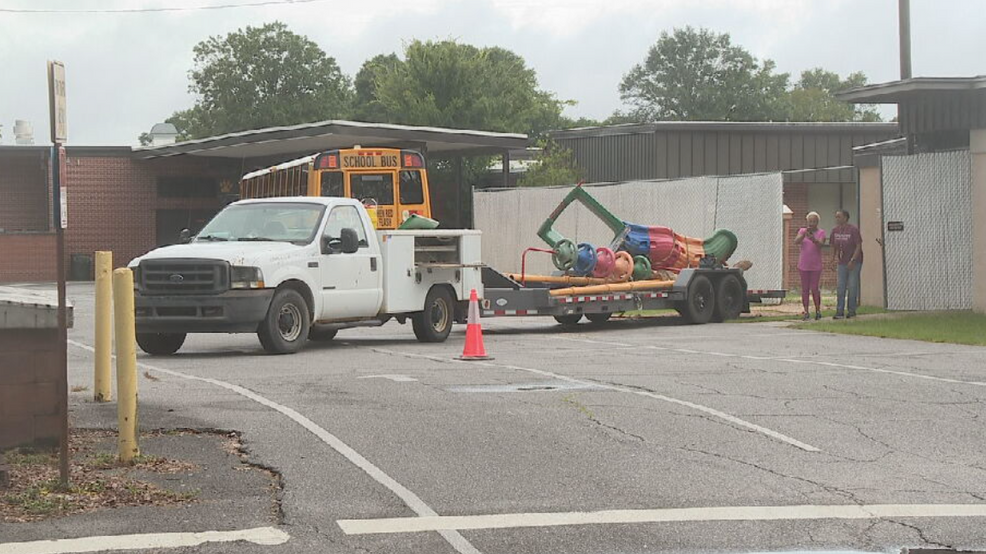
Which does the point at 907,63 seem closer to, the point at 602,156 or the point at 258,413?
the point at 602,156

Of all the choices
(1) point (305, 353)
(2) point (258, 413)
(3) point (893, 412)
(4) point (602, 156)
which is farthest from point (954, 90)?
(4) point (602, 156)

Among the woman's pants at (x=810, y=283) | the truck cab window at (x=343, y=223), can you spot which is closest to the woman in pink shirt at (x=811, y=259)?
the woman's pants at (x=810, y=283)

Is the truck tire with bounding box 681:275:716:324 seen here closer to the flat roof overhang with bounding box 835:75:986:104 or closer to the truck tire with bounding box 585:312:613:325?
the truck tire with bounding box 585:312:613:325

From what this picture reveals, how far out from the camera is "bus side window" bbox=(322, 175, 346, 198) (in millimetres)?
29891

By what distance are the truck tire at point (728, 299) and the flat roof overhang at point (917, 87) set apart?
385cm

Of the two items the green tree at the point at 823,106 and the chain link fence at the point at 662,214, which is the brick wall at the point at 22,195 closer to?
the chain link fence at the point at 662,214

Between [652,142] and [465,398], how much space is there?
3019 centimetres

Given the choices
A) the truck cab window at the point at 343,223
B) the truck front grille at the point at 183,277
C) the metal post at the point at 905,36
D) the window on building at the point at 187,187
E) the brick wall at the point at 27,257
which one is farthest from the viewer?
the window on building at the point at 187,187

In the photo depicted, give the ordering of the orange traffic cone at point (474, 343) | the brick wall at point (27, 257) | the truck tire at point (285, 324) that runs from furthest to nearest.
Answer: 1. the brick wall at point (27, 257)
2. the truck tire at point (285, 324)
3. the orange traffic cone at point (474, 343)

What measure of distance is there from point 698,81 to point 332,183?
8889 centimetres

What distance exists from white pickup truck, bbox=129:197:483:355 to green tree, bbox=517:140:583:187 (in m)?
25.6

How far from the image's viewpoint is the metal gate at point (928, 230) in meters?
24.3

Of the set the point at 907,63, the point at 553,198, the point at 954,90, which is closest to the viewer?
the point at 954,90

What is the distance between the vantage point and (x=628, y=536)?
7.13 m
